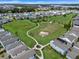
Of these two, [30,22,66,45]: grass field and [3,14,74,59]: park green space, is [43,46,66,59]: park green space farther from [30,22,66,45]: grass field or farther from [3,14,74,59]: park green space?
[30,22,66,45]: grass field

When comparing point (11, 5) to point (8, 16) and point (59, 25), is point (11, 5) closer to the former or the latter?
point (8, 16)

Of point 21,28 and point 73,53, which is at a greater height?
point 73,53

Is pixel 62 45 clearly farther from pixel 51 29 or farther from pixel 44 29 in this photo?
pixel 44 29

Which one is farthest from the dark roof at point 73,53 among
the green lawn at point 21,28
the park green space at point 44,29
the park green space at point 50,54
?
the green lawn at point 21,28

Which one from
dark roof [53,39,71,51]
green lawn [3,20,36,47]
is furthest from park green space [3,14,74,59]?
dark roof [53,39,71,51]

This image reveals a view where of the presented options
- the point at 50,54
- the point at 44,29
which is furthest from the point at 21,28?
the point at 50,54

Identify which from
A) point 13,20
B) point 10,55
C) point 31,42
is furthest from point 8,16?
point 10,55

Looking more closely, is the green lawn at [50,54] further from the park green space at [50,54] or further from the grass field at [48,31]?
the grass field at [48,31]
